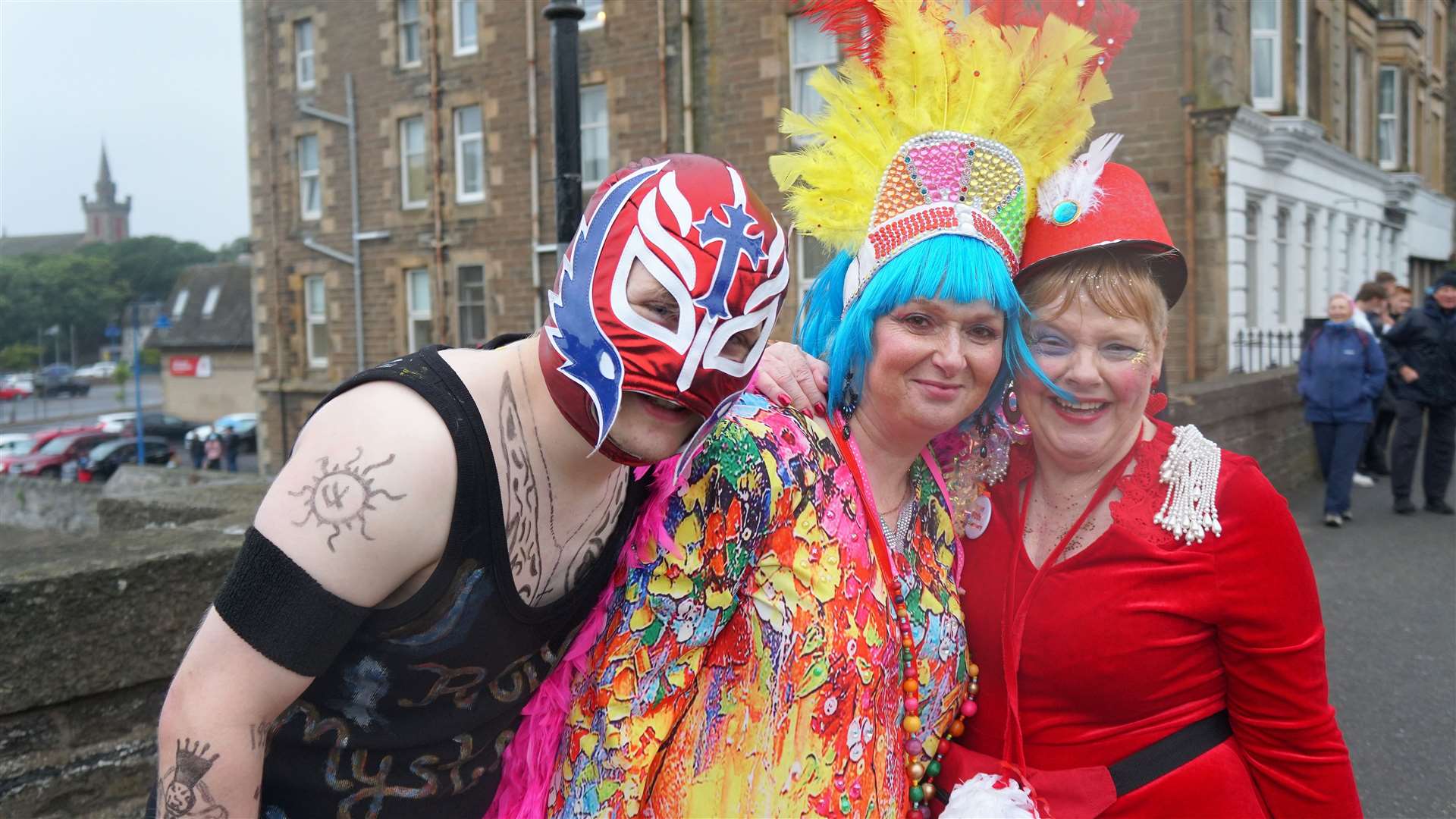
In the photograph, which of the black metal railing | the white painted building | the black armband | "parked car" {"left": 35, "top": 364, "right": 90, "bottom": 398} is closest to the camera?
the black armband

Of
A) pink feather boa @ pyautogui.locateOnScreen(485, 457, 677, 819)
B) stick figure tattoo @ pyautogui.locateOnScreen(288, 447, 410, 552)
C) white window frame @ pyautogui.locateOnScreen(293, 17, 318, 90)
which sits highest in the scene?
white window frame @ pyautogui.locateOnScreen(293, 17, 318, 90)

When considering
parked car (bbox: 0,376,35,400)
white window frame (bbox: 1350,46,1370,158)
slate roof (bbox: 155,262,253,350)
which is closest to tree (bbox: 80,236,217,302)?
parked car (bbox: 0,376,35,400)

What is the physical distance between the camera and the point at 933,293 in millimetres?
1813

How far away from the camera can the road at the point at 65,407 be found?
4828 centimetres

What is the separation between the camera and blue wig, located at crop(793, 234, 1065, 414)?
1813 mm

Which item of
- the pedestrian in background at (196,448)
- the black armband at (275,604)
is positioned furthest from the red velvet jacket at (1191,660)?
the pedestrian in background at (196,448)

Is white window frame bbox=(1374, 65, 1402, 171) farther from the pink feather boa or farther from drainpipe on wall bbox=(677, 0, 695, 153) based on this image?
the pink feather boa

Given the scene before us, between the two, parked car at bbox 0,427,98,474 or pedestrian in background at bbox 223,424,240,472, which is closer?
parked car at bbox 0,427,98,474

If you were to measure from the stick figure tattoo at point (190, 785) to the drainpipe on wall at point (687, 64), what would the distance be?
15842 mm

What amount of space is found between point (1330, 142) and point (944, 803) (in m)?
19.7

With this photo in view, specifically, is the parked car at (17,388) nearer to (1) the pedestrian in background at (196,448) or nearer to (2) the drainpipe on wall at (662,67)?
(1) the pedestrian in background at (196,448)

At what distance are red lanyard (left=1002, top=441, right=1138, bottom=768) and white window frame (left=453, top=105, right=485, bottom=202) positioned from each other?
753 inches

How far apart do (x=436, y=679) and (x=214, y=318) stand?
150 feet

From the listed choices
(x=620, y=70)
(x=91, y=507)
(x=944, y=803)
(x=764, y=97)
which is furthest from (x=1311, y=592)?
(x=620, y=70)
